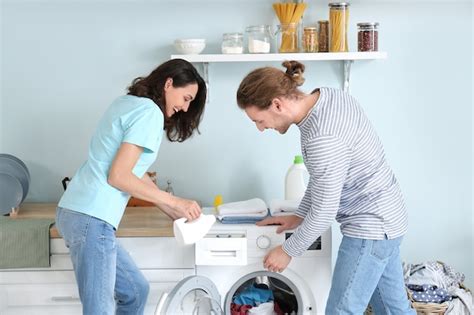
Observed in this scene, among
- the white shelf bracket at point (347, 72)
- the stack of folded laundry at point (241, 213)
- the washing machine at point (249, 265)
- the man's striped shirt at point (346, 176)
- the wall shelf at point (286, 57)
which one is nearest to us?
the man's striped shirt at point (346, 176)

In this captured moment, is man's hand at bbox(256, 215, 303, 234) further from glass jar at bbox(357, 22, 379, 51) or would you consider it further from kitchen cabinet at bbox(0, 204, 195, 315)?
glass jar at bbox(357, 22, 379, 51)

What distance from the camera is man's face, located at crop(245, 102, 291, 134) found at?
8.18 feet

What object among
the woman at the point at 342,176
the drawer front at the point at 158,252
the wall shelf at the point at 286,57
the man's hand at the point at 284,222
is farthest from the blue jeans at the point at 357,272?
the wall shelf at the point at 286,57

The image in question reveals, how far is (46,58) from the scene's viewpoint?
359 centimetres

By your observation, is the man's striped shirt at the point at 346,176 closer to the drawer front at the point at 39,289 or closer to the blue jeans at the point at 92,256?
the blue jeans at the point at 92,256

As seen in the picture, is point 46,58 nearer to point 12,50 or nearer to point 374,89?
point 12,50

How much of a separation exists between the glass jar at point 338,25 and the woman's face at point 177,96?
2.77 feet

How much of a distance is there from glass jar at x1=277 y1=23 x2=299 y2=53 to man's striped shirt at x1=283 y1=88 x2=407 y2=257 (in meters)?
0.90

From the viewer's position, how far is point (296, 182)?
3.40m

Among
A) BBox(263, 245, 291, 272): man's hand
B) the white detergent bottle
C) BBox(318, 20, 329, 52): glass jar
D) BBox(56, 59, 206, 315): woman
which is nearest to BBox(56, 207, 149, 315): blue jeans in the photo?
BBox(56, 59, 206, 315): woman

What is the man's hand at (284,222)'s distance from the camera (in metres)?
2.98

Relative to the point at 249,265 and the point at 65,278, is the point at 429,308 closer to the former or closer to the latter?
the point at 249,265

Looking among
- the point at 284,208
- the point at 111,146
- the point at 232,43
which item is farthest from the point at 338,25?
the point at 111,146

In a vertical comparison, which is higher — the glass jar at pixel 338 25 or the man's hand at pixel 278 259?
the glass jar at pixel 338 25
